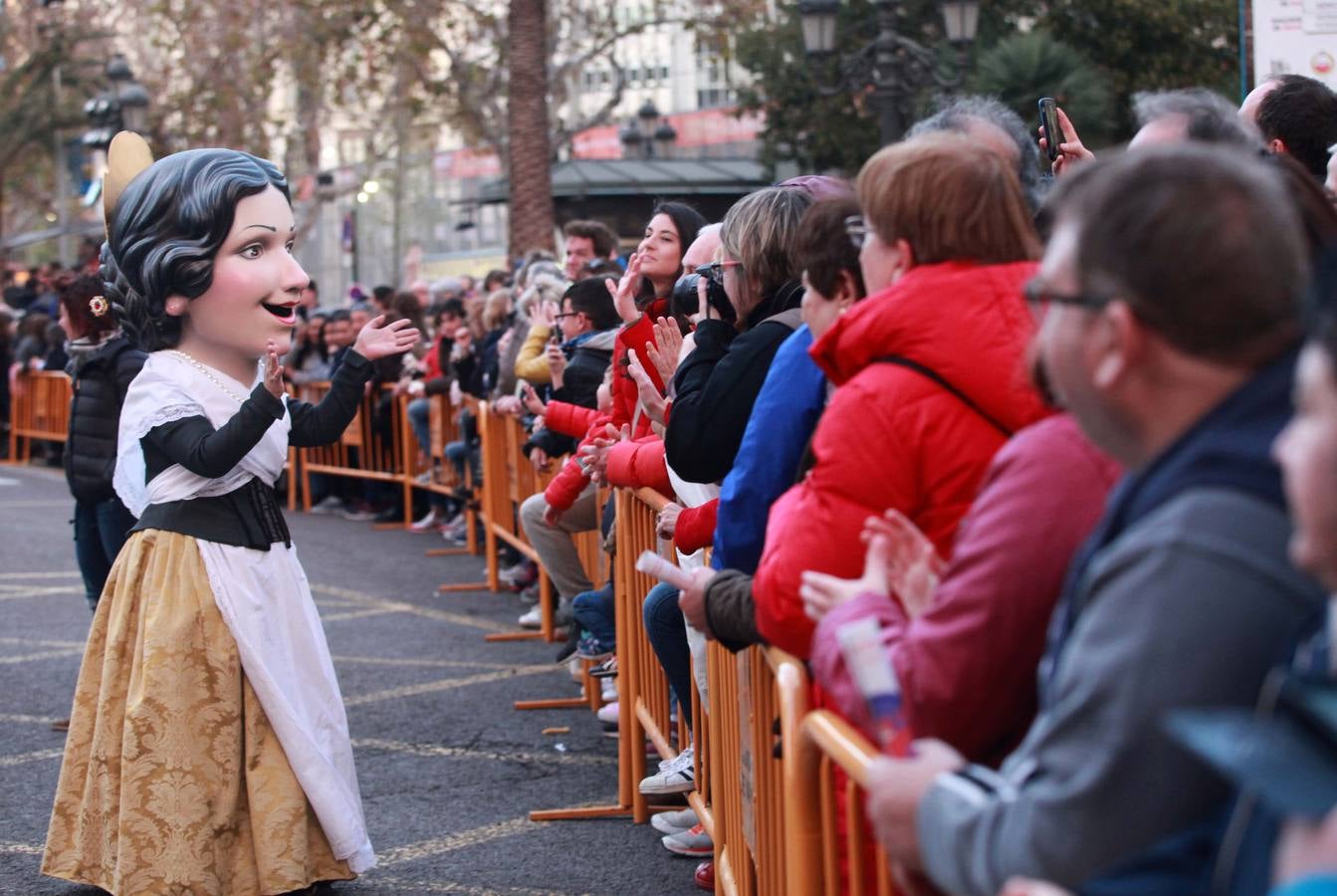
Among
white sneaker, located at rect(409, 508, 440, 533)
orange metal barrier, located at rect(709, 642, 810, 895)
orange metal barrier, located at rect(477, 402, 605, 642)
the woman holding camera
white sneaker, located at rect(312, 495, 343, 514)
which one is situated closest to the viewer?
orange metal barrier, located at rect(709, 642, 810, 895)

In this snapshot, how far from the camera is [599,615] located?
22.8 ft

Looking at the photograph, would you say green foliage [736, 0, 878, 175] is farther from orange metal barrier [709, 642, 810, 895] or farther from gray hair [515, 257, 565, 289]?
orange metal barrier [709, 642, 810, 895]

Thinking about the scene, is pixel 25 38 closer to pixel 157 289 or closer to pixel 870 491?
pixel 157 289

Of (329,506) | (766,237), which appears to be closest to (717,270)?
(766,237)

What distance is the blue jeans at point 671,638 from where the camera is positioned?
533 cm

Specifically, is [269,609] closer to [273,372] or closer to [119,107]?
[273,372]

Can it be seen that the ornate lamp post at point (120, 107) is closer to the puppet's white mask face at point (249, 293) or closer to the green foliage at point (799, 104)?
the green foliage at point (799, 104)

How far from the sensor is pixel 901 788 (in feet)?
7.28

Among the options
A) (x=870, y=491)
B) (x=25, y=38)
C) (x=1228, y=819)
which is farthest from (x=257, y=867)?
(x=25, y=38)

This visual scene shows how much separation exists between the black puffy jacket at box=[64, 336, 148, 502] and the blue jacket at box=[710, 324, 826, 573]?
4034 millimetres

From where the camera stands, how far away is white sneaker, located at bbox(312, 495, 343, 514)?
15.3 metres

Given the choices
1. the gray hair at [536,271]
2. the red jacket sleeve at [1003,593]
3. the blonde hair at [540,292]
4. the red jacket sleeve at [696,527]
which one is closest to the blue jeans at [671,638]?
the red jacket sleeve at [696,527]

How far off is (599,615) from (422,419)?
6.56 m

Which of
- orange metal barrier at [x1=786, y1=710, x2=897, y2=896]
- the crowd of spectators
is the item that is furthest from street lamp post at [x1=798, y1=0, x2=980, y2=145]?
orange metal barrier at [x1=786, y1=710, x2=897, y2=896]
